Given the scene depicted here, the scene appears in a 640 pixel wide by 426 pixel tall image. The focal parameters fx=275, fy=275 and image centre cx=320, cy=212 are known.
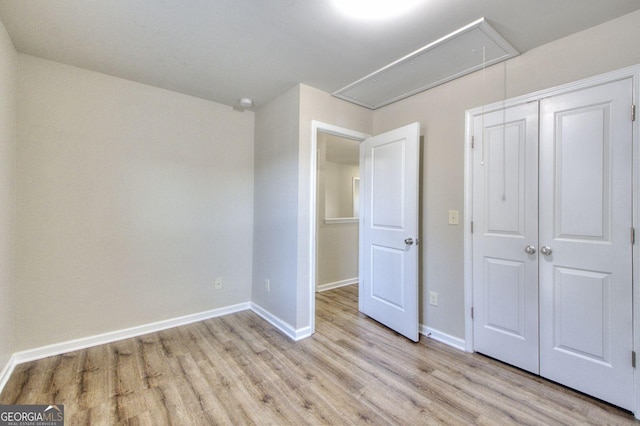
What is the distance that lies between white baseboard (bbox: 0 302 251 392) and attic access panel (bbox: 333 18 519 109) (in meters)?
2.73

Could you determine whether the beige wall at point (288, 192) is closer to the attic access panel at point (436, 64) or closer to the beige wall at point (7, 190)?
the attic access panel at point (436, 64)

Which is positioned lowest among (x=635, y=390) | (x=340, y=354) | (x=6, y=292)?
(x=340, y=354)

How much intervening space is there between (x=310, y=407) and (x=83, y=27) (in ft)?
9.30

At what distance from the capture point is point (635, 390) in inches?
63.2

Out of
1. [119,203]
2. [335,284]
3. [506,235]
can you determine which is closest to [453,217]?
[506,235]

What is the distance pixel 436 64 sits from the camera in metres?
2.18

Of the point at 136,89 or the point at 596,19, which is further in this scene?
the point at 136,89

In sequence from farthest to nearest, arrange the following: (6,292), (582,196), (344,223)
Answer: (344,223) < (6,292) < (582,196)

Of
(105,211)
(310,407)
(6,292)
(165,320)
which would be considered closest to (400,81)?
(310,407)

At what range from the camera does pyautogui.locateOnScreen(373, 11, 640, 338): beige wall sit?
1.79 metres

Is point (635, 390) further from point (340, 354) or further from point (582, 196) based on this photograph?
point (340, 354)

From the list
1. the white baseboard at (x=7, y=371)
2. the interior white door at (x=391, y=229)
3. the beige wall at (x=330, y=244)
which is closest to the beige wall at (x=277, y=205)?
the interior white door at (x=391, y=229)

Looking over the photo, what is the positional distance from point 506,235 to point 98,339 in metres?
3.53

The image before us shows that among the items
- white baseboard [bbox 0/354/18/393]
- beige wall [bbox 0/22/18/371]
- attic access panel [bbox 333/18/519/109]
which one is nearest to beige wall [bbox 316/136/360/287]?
attic access panel [bbox 333/18/519/109]
